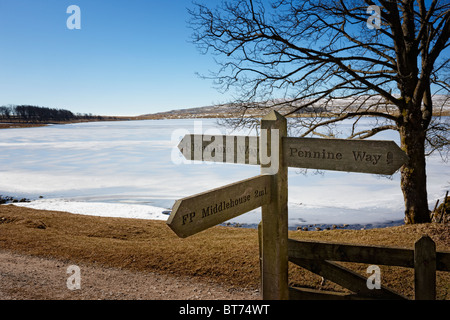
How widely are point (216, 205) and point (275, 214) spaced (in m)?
0.92

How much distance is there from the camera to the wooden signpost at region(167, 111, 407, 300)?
3523mm

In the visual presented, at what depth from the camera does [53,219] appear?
12391 mm

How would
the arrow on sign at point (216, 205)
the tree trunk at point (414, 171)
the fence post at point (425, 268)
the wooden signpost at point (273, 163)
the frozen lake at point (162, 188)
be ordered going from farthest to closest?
1. the frozen lake at point (162, 188)
2. the tree trunk at point (414, 171)
3. the fence post at point (425, 268)
4. the wooden signpost at point (273, 163)
5. the arrow on sign at point (216, 205)

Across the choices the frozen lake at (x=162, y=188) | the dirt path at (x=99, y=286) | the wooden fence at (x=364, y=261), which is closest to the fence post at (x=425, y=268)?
the wooden fence at (x=364, y=261)

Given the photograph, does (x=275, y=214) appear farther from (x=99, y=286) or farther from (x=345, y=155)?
(x=99, y=286)

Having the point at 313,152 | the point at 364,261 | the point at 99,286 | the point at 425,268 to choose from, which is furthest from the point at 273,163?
the point at 99,286

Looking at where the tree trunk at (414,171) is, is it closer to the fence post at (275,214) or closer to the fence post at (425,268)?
the fence post at (425,268)

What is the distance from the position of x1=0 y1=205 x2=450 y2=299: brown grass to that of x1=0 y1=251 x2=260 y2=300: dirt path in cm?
33

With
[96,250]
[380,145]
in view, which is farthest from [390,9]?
[96,250]

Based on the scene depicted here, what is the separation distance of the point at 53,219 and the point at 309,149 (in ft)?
36.7

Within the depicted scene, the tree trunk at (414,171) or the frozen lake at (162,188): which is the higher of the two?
the tree trunk at (414,171)

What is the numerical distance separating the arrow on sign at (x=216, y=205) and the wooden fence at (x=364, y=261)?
3.78 ft

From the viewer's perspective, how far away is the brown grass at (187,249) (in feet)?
21.9

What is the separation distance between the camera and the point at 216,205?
3.35m
